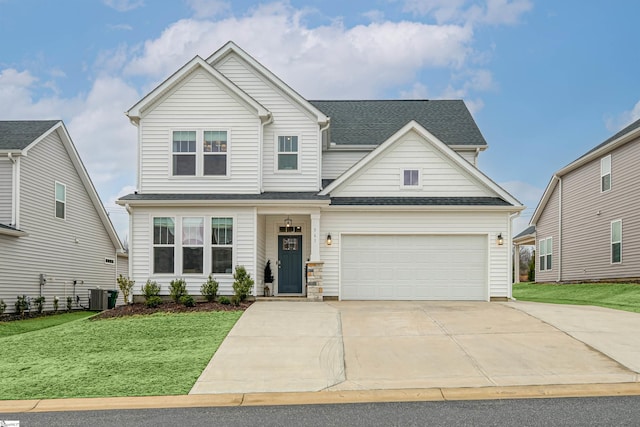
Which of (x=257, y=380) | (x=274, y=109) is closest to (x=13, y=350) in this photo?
(x=257, y=380)

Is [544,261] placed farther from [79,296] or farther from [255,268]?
[79,296]

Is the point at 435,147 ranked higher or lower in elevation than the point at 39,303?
higher

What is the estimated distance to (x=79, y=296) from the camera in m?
25.2

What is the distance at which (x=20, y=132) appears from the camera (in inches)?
854

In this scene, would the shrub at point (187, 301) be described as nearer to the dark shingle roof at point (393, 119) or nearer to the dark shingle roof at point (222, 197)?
the dark shingle roof at point (222, 197)

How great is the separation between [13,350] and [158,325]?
9.86 feet

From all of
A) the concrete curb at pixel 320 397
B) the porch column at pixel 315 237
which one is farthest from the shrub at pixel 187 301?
the concrete curb at pixel 320 397

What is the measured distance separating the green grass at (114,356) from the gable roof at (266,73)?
7216 millimetres

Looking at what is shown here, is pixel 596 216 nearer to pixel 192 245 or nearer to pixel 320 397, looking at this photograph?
pixel 192 245

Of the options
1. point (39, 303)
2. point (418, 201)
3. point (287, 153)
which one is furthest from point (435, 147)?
point (39, 303)

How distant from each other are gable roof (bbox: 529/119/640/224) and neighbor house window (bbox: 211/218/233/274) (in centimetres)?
1527

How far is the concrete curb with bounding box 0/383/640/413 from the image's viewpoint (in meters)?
8.32

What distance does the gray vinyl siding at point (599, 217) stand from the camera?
22672mm

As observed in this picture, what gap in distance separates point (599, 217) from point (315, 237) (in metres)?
14.3
